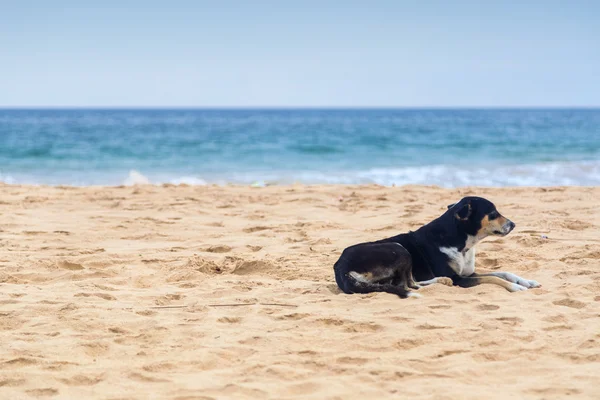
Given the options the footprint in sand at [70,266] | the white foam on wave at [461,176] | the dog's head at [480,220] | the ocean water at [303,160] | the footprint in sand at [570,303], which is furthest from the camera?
the ocean water at [303,160]

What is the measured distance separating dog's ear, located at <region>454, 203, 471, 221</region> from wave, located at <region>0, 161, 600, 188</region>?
39.1 feet

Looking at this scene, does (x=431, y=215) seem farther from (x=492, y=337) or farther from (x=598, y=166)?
(x=598, y=166)

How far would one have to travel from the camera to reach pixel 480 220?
255 inches

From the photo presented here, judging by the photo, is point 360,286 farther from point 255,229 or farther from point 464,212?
point 255,229

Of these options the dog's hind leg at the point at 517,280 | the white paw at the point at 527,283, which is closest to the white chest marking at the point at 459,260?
the dog's hind leg at the point at 517,280

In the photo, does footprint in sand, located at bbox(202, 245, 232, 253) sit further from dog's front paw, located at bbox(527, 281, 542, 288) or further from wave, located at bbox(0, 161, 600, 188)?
wave, located at bbox(0, 161, 600, 188)

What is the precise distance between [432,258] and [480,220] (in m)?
0.55

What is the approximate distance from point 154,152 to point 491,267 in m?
24.3

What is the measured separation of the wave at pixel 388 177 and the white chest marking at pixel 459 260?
11865 mm

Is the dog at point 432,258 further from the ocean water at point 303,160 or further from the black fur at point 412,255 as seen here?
the ocean water at point 303,160

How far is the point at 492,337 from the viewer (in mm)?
4961

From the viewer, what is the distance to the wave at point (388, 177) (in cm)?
1892

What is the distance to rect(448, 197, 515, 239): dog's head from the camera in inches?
254

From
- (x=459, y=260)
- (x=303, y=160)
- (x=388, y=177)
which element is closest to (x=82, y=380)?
(x=459, y=260)
